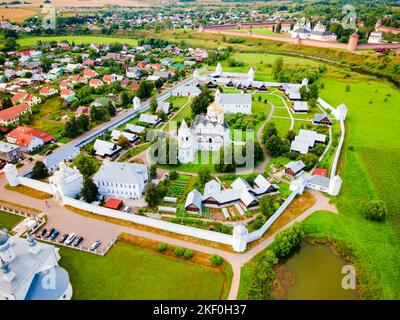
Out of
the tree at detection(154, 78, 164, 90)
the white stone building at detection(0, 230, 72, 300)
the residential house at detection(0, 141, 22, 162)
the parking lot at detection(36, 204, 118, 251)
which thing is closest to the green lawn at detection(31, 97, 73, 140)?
the residential house at detection(0, 141, 22, 162)

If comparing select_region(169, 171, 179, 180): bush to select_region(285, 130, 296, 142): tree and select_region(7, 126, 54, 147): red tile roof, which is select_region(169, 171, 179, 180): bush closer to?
select_region(285, 130, 296, 142): tree

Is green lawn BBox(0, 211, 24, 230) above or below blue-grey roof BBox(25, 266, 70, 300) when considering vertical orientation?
below

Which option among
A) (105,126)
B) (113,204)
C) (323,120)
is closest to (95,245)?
(113,204)

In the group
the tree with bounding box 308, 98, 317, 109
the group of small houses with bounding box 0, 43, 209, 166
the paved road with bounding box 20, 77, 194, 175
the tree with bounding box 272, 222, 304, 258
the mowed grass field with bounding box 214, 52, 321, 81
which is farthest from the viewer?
the mowed grass field with bounding box 214, 52, 321, 81

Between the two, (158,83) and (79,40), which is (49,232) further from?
(79,40)

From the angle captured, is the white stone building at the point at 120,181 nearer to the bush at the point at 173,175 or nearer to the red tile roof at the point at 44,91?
the bush at the point at 173,175

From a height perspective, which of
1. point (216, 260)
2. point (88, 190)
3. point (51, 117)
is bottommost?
point (216, 260)
